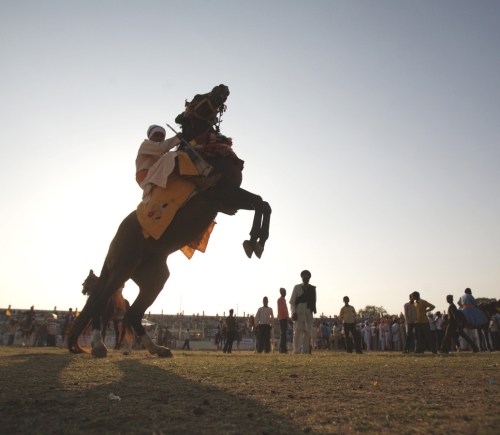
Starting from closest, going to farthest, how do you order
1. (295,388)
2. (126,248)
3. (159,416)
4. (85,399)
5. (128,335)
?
(159,416), (85,399), (295,388), (126,248), (128,335)

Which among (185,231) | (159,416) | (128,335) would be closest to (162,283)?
(185,231)

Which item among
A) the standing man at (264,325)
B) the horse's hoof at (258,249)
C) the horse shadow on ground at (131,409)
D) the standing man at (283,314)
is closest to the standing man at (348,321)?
the standing man at (283,314)

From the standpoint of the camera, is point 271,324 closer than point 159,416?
No

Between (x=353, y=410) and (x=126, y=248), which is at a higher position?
(x=126, y=248)

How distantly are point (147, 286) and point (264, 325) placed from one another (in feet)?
Answer: 34.3

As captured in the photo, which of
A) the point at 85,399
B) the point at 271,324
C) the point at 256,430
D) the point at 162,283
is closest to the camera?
the point at 256,430

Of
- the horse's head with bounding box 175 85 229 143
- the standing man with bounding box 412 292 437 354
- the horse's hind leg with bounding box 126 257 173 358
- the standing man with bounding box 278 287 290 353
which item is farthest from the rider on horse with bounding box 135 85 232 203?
the standing man with bounding box 278 287 290 353

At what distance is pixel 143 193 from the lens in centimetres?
571

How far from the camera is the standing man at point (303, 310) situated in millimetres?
13086

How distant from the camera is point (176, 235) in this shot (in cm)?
567

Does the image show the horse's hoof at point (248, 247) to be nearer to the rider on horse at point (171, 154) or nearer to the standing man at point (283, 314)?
the rider on horse at point (171, 154)

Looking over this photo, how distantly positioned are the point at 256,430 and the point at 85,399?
3.90 feet

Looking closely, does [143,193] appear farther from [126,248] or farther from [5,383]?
[5,383]

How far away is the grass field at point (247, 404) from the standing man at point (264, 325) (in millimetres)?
12905
